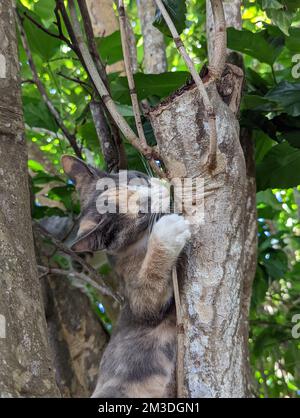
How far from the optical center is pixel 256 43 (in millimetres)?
2682

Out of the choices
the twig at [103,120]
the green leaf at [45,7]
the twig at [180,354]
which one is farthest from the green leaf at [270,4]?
the green leaf at [45,7]

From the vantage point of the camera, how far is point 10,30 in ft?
6.73

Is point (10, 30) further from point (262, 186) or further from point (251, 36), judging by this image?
point (262, 186)

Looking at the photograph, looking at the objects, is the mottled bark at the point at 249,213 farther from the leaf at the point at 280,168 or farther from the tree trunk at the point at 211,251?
the tree trunk at the point at 211,251

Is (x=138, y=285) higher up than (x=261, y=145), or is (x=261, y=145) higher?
(x=261, y=145)

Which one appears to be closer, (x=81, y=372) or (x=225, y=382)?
(x=225, y=382)

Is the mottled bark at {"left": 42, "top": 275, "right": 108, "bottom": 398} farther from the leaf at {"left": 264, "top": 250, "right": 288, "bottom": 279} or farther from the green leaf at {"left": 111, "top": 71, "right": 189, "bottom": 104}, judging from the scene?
the green leaf at {"left": 111, "top": 71, "right": 189, "bottom": 104}

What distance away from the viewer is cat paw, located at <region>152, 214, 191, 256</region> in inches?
78.9

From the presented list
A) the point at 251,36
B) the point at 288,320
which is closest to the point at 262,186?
the point at 251,36

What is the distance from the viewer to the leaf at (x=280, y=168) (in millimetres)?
2777

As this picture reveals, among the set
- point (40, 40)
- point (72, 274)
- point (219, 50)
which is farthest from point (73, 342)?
point (219, 50)

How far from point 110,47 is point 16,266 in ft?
5.14

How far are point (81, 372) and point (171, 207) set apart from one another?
4.55ft

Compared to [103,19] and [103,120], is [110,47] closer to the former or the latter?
[103,120]
